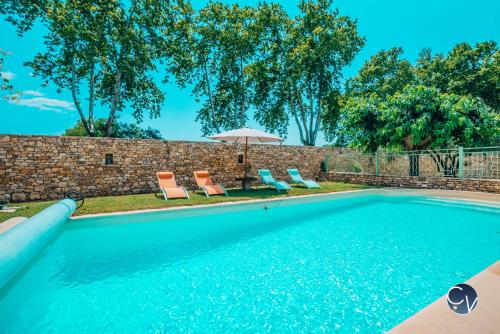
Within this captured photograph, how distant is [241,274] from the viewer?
13.4 ft

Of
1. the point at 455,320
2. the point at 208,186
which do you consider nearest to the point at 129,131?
the point at 208,186

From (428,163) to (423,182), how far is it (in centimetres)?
117

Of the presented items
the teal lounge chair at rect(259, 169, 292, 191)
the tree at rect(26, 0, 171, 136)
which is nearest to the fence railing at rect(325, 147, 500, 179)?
the teal lounge chair at rect(259, 169, 292, 191)

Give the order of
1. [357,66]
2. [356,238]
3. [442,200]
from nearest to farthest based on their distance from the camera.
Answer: [356,238]
[442,200]
[357,66]

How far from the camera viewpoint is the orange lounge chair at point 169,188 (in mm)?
9515

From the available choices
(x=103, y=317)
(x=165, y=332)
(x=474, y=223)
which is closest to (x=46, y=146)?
(x=103, y=317)

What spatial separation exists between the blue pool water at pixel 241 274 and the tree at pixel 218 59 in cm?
1880

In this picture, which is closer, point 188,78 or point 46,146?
point 46,146

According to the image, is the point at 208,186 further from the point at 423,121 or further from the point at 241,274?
the point at 423,121

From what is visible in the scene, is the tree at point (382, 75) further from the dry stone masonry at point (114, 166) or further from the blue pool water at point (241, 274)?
the blue pool water at point (241, 274)

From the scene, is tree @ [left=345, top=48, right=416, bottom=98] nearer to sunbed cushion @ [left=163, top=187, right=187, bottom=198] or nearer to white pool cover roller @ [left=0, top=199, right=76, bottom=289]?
sunbed cushion @ [left=163, top=187, right=187, bottom=198]

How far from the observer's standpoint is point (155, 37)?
19.4 metres

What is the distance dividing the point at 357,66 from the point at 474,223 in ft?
77.2

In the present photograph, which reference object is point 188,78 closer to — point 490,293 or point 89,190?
point 89,190
